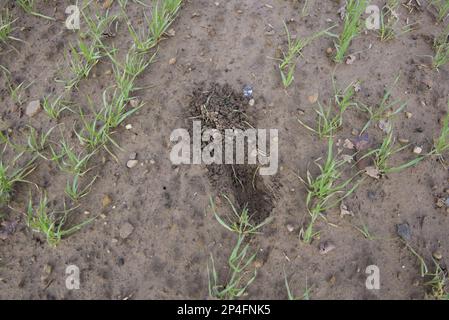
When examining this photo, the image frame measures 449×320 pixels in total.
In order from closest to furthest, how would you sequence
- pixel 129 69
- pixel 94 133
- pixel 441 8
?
pixel 94 133 < pixel 129 69 < pixel 441 8

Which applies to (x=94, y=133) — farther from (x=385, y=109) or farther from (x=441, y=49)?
(x=441, y=49)

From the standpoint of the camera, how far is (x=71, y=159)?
1.97 meters

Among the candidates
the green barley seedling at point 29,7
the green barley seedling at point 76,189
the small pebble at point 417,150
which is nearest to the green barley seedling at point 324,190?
the small pebble at point 417,150

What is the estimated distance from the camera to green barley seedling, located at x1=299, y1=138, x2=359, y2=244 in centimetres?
188

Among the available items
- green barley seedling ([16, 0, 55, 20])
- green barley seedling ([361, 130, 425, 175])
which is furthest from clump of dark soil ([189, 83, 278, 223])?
green barley seedling ([16, 0, 55, 20])

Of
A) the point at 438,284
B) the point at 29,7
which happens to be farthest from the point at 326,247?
the point at 29,7

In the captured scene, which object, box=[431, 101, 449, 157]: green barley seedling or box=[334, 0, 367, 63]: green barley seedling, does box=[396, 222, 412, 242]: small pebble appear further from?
box=[334, 0, 367, 63]: green barley seedling

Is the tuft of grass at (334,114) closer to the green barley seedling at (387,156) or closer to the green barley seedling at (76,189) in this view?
the green barley seedling at (387,156)

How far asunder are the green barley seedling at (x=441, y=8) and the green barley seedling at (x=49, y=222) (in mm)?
2180

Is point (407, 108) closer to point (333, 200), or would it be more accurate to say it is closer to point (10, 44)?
point (333, 200)

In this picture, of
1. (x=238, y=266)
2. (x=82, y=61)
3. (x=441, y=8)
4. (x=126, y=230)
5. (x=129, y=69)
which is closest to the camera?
(x=238, y=266)

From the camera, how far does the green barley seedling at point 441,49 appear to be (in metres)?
2.24

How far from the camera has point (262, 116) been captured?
6.91ft

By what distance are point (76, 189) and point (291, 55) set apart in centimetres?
124
